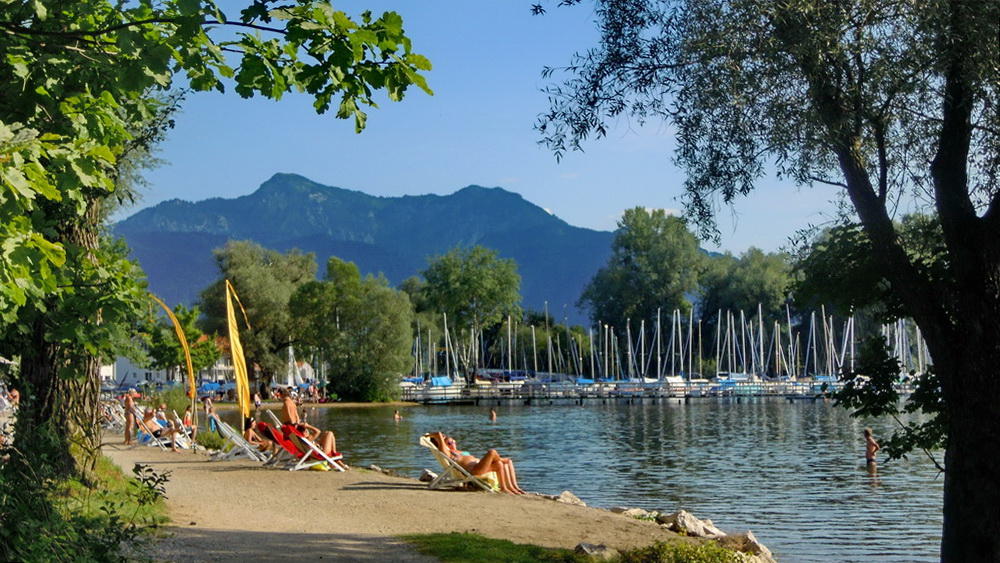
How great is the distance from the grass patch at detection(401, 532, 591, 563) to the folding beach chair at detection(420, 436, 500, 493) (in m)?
4.72

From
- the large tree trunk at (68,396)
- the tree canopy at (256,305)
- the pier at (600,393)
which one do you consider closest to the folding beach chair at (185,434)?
the large tree trunk at (68,396)

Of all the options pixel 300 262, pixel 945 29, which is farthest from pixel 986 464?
pixel 300 262

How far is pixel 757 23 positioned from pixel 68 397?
28.9ft

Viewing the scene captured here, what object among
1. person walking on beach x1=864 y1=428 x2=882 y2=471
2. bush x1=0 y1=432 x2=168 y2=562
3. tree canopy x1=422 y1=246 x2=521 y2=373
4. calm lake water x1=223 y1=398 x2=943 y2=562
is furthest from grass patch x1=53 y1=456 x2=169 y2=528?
tree canopy x1=422 y1=246 x2=521 y2=373

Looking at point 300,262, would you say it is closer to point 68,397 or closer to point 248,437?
point 248,437

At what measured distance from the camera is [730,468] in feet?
89.7

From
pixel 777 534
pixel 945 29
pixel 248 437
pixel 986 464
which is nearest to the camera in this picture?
pixel 945 29

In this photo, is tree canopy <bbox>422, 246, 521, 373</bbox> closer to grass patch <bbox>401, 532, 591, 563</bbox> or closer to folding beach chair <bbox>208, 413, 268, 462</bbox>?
folding beach chair <bbox>208, 413, 268, 462</bbox>

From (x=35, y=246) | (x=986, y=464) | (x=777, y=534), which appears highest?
(x=35, y=246)

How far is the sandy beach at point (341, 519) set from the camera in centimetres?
969

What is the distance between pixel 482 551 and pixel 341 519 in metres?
2.95

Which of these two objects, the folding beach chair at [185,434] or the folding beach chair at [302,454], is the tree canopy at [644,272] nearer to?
the folding beach chair at [185,434]

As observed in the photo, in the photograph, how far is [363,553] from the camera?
9.59 meters

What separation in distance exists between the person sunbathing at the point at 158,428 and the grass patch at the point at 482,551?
578 inches
